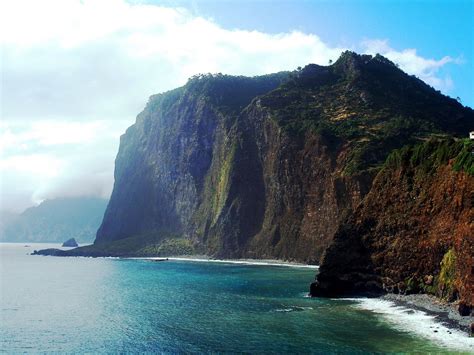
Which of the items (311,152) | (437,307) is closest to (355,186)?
(311,152)

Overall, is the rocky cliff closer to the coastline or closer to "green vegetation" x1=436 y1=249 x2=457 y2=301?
the coastline

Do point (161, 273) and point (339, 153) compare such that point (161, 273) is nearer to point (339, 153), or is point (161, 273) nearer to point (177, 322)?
point (339, 153)

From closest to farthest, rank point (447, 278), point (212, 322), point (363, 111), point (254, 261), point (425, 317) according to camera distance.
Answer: point (425, 317) < point (212, 322) < point (447, 278) < point (254, 261) < point (363, 111)

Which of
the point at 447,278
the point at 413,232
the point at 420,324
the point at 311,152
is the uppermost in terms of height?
the point at 311,152

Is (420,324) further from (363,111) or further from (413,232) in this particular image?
(363,111)

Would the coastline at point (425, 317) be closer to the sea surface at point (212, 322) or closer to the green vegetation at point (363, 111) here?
the sea surface at point (212, 322)

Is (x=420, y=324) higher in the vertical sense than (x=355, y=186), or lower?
lower

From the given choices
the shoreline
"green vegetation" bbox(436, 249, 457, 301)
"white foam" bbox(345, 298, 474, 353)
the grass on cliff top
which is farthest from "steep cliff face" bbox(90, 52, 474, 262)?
"green vegetation" bbox(436, 249, 457, 301)
